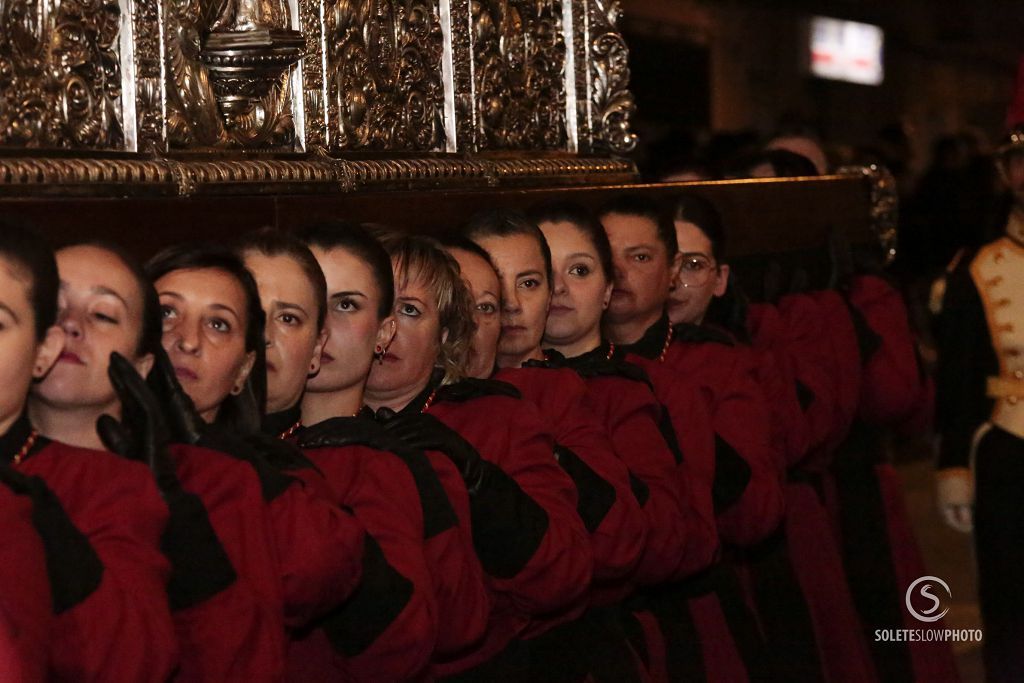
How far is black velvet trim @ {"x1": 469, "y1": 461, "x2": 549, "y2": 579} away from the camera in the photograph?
3.14 meters

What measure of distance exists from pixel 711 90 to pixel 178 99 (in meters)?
11.5

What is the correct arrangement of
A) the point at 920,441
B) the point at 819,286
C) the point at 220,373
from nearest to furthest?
the point at 220,373 → the point at 819,286 → the point at 920,441

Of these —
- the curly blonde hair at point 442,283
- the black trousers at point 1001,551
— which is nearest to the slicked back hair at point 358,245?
the curly blonde hair at point 442,283

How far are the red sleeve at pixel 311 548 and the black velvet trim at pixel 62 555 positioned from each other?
42 cm

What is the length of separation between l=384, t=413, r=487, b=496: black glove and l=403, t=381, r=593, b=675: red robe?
61 millimetres

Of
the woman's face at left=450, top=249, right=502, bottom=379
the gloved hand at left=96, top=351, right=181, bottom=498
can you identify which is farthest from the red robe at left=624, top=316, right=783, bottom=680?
the gloved hand at left=96, top=351, right=181, bottom=498

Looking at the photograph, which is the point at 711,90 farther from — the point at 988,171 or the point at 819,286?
the point at 819,286

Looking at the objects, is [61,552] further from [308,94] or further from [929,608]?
[929,608]

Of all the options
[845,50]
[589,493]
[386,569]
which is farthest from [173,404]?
[845,50]

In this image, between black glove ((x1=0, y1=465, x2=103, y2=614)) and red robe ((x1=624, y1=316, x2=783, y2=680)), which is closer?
black glove ((x1=0, y1=465, x2=103, y2=614))

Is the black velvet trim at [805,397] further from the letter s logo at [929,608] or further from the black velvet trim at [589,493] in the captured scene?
the black velvet trim at [589,493]

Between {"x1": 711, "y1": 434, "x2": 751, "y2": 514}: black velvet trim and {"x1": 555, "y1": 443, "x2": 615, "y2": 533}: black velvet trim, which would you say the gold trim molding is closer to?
{"x1": 555, "y1": 443, "x2": 615, "y2": 533}: black velvet trim

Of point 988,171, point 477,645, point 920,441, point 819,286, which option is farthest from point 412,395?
point 988,171

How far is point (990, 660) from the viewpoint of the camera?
4.85 metres
